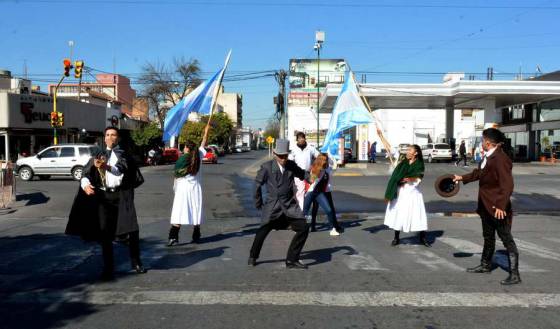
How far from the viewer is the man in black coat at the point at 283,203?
22.8ft

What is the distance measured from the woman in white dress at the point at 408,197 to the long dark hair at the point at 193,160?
310 cm

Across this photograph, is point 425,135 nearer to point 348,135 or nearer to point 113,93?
point 348,135

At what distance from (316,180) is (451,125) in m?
37.7

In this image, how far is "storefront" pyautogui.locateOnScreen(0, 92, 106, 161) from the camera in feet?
111

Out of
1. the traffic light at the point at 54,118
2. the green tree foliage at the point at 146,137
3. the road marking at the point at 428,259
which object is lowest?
the road marking at the point at 428,259

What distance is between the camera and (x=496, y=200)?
6441 millimetres

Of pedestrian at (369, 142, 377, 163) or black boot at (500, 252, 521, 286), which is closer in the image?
black boot at (500, 252, 521, 286)

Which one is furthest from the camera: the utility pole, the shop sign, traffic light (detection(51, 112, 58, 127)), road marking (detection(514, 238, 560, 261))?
the utility pole

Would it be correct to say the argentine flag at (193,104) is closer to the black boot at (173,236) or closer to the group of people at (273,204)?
the black boot at (173,236)

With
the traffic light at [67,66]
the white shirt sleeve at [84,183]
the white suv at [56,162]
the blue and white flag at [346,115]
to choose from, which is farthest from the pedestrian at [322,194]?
the traffic light at [67,66]

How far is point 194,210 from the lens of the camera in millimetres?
8789

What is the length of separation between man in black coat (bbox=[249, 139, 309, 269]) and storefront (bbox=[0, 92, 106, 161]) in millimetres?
28215

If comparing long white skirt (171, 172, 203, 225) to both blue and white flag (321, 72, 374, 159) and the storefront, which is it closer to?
blue and white flag (321, 72, 374, 159)

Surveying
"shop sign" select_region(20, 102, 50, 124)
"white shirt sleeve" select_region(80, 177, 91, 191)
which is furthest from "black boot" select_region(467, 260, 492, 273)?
"shop sign" select_region(20, 102, 50, 124)
